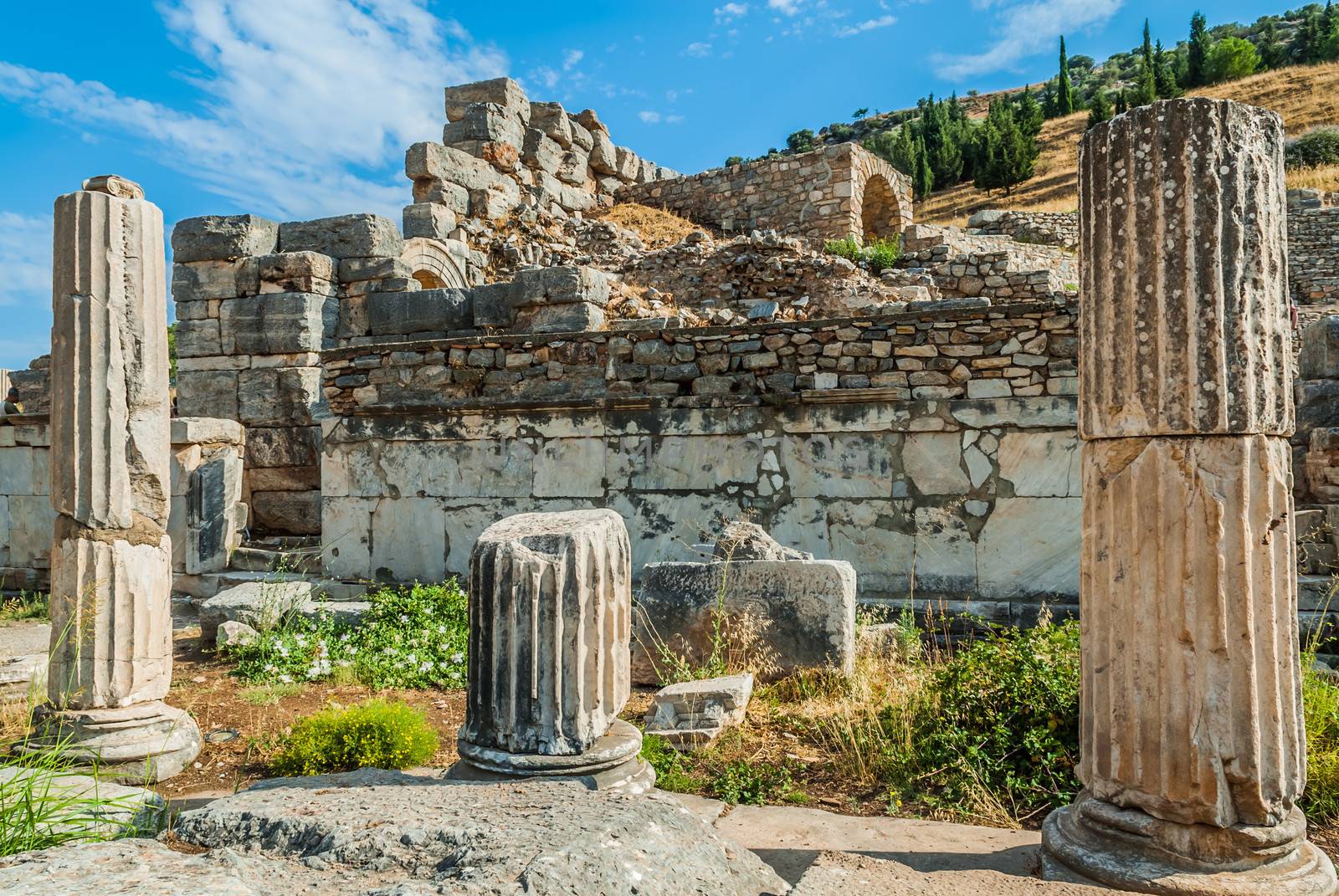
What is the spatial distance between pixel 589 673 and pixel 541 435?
4303 mm

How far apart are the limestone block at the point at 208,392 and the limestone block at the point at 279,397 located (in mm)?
141

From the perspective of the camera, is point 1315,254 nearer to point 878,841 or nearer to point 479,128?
point 479,128

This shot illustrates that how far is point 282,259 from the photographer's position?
1166cm

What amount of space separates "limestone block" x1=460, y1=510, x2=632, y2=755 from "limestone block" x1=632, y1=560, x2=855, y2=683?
2.15 metres

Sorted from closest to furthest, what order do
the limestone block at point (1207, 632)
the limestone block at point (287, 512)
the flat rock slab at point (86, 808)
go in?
the limestone block at point (1207, 632)
the flat rock slab at point (86, 808)
the limestone block at point (287, 512)

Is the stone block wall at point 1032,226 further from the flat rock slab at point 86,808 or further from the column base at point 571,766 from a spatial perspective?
the flat rock slab at point 86,808

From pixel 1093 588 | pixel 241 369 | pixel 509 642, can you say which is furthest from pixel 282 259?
pixel 1093 588

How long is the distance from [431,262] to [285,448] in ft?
12.9

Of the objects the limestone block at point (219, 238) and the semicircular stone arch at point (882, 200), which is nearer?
the limestone block at point (219, 238)

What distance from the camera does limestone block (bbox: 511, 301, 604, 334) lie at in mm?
9914

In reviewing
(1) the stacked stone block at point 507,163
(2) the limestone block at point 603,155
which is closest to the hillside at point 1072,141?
(2) the limestone block at point 603,155

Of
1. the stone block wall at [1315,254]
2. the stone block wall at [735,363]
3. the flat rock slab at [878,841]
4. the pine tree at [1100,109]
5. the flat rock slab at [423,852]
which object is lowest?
the flat rock slab at [878,841]

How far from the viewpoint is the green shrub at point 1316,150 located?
27.8 m

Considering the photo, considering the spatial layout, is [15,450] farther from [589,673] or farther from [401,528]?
[589,673]
